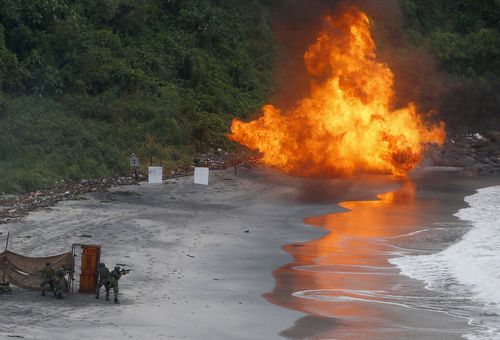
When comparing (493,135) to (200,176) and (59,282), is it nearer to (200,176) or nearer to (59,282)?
(200,176)

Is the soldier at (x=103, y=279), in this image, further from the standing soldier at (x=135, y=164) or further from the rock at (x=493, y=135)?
the rock at (x=493, y=135)

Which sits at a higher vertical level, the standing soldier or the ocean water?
the standing soldier

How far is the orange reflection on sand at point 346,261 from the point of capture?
25453 mm

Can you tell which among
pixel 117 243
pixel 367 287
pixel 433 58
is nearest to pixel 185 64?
pixel 433 58

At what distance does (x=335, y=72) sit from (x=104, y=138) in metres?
16.8

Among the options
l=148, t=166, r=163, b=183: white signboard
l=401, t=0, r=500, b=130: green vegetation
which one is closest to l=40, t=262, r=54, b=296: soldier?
l=148, t=166, r=163, b=183: white signboard

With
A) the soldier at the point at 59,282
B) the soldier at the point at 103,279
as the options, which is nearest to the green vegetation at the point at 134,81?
the soldier at the point at 59,282

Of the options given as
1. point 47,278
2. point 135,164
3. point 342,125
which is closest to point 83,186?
point 135,164

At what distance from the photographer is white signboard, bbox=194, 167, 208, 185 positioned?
48125mm

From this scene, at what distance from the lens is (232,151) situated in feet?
203

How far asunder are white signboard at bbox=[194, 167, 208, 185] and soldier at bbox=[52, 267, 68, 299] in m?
24.2

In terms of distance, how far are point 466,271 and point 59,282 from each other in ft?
49.4

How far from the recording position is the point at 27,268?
80.9 feet

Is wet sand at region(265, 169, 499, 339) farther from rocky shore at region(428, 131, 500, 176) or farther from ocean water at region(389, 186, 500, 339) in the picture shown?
rocky shore at region(428, 131, 500, 176)
